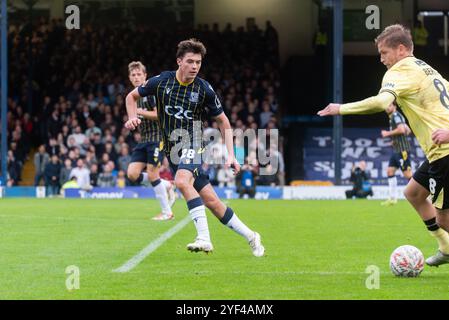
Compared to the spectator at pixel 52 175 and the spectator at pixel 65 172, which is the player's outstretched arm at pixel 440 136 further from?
the spectator at pixel 52 175

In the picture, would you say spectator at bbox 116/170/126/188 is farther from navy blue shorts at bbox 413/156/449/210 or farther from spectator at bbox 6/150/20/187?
navy blue shorts at bbox 413/156/449/210

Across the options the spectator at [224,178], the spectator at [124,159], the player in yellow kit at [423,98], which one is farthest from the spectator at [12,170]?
the player in yellow kit at [423,98]

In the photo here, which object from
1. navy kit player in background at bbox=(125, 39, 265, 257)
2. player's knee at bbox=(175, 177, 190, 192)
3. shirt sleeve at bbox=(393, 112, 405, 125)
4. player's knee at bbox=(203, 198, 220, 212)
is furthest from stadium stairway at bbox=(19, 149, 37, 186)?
player's knee at bbox=(203, 198, 220, 212)

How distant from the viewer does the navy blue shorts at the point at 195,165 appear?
1057 centimetres

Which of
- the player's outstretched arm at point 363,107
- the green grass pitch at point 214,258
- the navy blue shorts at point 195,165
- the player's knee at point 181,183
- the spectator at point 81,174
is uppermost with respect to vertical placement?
the player's outstretched arm at point 363,107

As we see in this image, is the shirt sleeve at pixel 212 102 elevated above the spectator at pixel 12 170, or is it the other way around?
the shirt sleeve at pixel 212 102

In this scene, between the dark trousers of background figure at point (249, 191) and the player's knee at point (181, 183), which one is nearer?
the player's knee at point (181, 183)

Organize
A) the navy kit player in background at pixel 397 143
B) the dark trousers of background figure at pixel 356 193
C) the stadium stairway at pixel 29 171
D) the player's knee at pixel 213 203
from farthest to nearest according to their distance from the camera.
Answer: the stadium stairway at pixel 29 171, the dark trousers of background figure at pixel 356 193, the navy kit player in background at pixel 397 143, the player's knee at pixel 213 203

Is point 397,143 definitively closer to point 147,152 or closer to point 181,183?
point 147,152

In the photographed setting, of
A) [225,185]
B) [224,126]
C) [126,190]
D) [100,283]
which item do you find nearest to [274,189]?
[225,185]

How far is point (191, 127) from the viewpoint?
424 inches

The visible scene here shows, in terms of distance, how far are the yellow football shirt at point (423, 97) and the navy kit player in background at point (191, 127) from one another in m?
2.25

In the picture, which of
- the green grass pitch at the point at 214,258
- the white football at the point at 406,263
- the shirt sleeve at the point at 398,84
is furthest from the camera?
the white football at the point at 406,263

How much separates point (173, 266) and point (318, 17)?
28.1 meters
